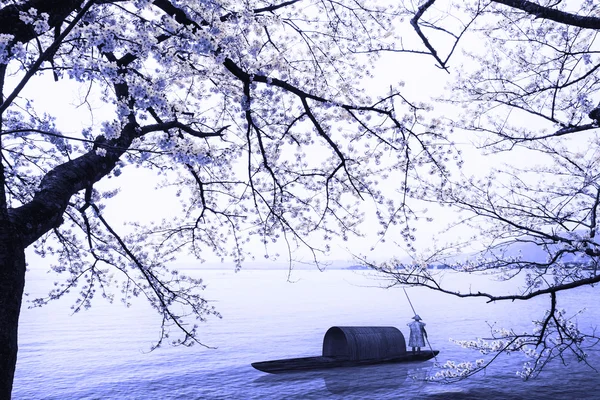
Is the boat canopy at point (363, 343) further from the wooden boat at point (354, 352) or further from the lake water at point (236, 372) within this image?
the lake water at point (236, 372)

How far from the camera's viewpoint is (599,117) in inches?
226

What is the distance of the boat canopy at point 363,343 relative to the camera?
20266 mm

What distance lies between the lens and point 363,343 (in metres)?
20.6

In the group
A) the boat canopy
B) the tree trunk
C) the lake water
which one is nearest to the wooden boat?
the boat canopy

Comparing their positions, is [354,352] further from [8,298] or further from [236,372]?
[8,298]

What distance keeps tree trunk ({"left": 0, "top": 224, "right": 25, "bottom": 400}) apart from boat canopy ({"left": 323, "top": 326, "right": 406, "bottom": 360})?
17.2 m

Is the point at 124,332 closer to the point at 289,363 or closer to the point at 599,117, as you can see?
the point at 289,363

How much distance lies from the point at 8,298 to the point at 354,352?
18.0 m

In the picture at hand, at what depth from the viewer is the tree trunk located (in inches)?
161

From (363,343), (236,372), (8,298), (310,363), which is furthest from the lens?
(236,372)

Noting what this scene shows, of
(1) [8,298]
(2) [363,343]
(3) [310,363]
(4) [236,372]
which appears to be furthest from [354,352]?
(1) [8,298]

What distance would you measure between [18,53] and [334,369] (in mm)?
20744

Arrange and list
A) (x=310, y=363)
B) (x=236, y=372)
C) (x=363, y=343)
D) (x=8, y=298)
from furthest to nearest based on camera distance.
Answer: (x=236, y=372), (x=363, y=343), (x=310, y=363), (x=8, y=298)

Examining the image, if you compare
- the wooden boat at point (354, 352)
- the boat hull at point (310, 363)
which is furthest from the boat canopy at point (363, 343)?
the boat hull at point (310, 363)
